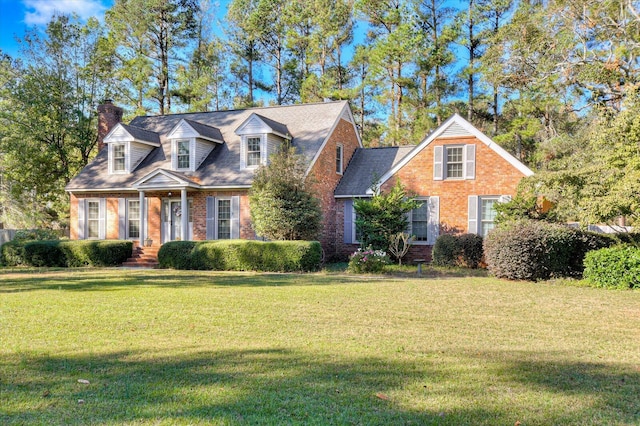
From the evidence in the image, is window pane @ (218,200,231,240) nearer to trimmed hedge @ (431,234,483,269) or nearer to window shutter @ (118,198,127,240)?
window shutter @ (118,198,127,240)

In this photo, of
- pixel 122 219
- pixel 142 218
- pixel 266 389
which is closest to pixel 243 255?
pixel 142 218

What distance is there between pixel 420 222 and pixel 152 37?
25375mm

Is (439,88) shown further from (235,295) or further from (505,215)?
(235,295)

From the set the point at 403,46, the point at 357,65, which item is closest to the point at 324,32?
the point at 357,65

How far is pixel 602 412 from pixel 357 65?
3300 cm

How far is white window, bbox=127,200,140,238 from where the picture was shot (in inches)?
880

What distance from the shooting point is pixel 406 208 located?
18484 millimetres

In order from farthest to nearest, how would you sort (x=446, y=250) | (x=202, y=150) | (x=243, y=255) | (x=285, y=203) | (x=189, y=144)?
(x=202, y=150) → (x=189, y=144) → (x=446, y=250) → (x=285, y=203) → (x=243, y=255)

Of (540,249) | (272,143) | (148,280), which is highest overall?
(272,143)

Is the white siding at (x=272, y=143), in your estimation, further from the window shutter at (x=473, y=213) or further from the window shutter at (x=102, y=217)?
the window shutter at (x=102, y=217)

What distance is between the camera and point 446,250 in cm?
1802

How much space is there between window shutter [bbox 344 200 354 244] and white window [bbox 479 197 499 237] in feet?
17.1

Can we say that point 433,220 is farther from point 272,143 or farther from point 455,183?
point 272,143

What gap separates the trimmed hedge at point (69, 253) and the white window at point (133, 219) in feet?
7.90
